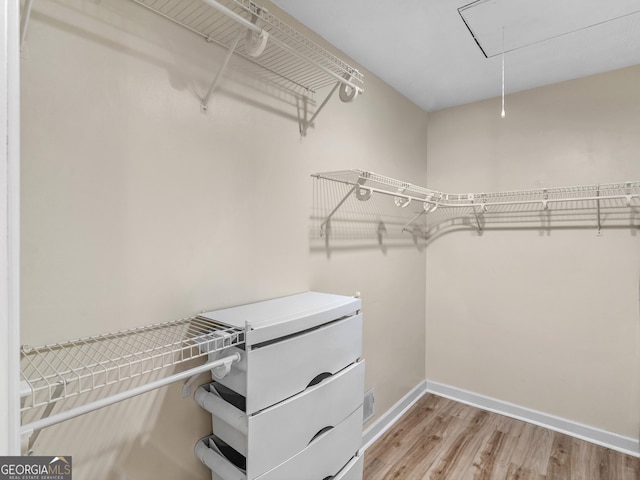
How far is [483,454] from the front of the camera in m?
2.12

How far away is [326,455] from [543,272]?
204cm

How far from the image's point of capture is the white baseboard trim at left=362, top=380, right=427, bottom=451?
2.23 m

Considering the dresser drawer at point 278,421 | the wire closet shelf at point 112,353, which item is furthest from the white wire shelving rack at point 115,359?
the dresser drawer at point 278,421

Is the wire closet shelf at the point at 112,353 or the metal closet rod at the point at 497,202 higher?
the metal closet rod at the point at 497,202

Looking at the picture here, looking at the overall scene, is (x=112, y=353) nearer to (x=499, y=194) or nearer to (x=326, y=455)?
(x=326, y=455)

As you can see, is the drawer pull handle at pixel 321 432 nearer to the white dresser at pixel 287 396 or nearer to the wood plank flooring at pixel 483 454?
the white dresser at pixel 287 396

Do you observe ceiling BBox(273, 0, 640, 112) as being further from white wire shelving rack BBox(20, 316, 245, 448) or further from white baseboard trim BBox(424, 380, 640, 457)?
white baseboard trim BBox(424, 380, 640, 457)

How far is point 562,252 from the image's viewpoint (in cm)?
239

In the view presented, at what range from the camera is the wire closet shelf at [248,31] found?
1.11 meters

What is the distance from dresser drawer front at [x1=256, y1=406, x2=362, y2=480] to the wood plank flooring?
63 centimetres

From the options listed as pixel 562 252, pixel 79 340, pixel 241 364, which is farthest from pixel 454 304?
pixel 79 340

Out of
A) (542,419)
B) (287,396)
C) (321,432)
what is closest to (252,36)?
(287,396)

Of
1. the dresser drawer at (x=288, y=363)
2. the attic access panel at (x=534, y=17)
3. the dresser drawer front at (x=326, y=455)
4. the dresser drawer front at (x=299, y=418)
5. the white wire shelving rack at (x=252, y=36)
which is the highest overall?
the attic access panel at (x=534, y=17)

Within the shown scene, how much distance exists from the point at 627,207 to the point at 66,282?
299 cm
